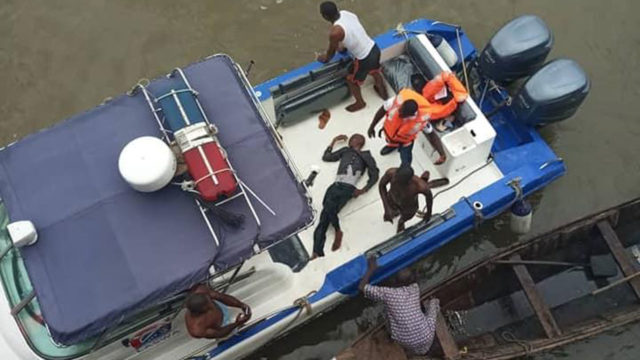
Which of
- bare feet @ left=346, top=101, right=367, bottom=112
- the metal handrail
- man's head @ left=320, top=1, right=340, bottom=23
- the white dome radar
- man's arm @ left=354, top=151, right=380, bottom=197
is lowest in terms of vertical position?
the metal handrail

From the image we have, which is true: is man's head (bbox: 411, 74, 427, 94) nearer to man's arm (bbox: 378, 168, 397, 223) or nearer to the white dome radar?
man's arm (bbox: 378, 168, 397, 223)

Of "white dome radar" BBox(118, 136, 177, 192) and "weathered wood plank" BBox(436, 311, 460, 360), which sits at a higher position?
"white dome radar" BBox(118, 136, 177, 192)

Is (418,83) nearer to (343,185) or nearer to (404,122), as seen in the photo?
(404,122)

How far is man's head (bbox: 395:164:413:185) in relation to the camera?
471 cm

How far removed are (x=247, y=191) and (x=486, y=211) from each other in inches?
99.3

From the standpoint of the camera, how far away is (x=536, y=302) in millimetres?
5117

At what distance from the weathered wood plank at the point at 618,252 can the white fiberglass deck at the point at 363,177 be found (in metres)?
1.00

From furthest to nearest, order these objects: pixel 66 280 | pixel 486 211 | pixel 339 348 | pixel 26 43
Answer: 1. pixel 26 43
2. pixel 339 348
3. pixel 486 211
4. pixel 66 280

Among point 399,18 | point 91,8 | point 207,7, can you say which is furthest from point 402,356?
point 91,8

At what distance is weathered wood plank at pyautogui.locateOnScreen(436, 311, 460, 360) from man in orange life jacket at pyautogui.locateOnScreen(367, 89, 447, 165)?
4.51 feet

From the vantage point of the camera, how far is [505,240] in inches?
251

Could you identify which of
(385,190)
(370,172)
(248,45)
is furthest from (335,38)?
(248,45)

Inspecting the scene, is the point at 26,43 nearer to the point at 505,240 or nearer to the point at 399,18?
the point at 399,18

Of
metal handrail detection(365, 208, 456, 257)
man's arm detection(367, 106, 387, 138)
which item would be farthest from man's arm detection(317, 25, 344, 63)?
metal handrail detection(365, 208, 456, 257)
